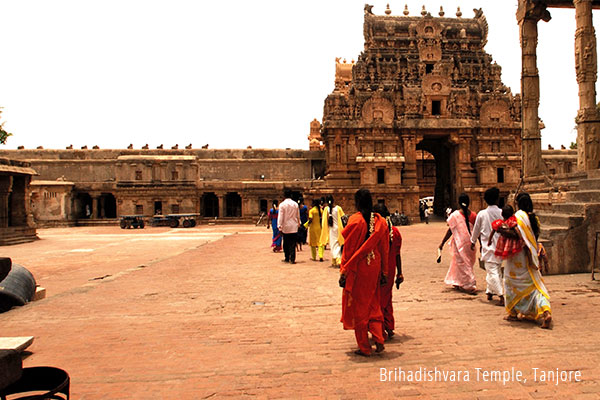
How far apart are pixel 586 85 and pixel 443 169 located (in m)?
21.7

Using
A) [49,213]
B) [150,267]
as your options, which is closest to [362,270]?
[150,267]

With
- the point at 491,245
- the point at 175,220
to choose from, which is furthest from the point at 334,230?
the point at 175,220

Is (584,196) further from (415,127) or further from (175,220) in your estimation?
(175,220)

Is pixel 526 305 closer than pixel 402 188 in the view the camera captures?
Yes

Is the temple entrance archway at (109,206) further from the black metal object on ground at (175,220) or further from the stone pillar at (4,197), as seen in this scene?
the stone pillar at (4,197)

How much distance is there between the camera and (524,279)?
17.8 ft

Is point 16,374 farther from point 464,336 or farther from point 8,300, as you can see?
point 8,300

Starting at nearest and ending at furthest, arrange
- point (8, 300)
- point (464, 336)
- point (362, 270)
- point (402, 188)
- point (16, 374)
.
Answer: point (16, 374), point (362, 270), point (464, 336), point (8, 300), point (402, 188)

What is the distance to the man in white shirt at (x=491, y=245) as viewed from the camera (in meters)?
6.53

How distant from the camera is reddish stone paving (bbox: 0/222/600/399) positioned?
3.59 metres

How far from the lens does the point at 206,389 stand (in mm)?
3576

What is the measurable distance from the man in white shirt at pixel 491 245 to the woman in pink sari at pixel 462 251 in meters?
0.32

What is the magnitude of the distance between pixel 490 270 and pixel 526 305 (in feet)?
4.28

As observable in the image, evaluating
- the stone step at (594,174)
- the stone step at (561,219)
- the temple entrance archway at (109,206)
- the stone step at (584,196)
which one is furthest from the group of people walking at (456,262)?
the temple entrance archway at (109,206)
